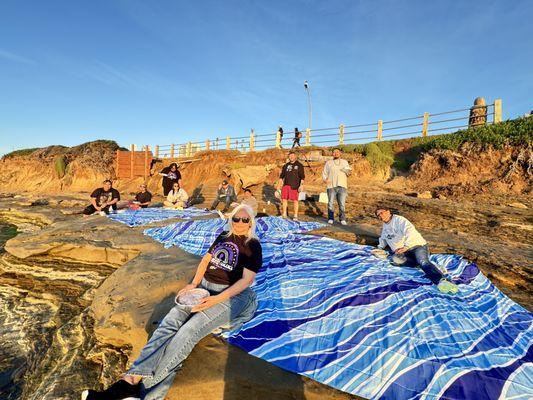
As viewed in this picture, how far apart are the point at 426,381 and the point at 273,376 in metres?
1.18

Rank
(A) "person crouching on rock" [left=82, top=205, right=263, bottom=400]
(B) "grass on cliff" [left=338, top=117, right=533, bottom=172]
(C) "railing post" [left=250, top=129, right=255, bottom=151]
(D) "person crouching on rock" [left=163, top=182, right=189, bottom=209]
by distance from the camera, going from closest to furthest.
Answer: (A) "person crouching on rock" [left=82, top=205, right=263, bottom=400] < (D) "person crouching on rock" [left=163, top=182, right=189, bottom=209] < (B) "grass on cliff" [left=338, top=117, right=533, bottom=172] < (C) "railing post" [left=250, top=129, right=255, bottom=151]

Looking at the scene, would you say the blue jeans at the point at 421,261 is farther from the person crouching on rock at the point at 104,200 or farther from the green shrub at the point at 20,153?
the green shrub at the point at 20,153

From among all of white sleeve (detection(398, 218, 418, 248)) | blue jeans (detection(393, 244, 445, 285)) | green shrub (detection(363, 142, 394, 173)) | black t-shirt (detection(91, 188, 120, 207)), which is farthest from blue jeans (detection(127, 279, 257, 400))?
green shrub (detection(363, 142, 394, 173))

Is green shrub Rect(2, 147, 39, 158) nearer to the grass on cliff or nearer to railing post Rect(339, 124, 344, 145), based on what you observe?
railing post Rect(339, 124, 344, 145)

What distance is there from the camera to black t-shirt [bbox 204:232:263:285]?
3150 millimetres

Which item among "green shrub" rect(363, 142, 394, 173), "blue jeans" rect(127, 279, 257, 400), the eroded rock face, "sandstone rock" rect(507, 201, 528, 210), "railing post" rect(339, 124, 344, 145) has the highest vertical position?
"railing post" rect(339, 124, 344, 145)

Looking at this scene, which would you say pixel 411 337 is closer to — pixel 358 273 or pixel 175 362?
pixel 358 273

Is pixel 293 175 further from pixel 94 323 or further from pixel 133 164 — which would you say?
pixel 133 164

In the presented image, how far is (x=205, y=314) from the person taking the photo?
277 centimetres

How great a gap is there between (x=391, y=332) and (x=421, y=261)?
200 centimetres

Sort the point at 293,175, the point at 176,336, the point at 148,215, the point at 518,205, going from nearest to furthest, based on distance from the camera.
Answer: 1. the point at 176,336
2. the point at 293,175
3. the point at 148,215
4. the point at 518,205

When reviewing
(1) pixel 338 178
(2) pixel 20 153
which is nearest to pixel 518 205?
(1) pixel 338 178

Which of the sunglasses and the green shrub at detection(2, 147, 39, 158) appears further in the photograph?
the green shrub at detection(2, 147, 39, 158)

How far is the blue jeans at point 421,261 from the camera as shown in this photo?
13.9 ft
